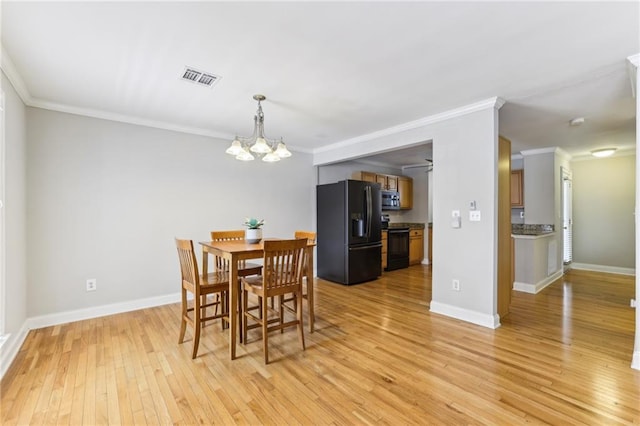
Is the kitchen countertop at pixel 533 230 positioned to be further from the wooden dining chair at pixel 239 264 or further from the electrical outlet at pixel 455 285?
the wooden dining chair at pixel 239 264

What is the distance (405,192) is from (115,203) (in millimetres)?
5930

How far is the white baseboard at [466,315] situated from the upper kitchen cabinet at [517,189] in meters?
3.75

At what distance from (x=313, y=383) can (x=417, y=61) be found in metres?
2.58

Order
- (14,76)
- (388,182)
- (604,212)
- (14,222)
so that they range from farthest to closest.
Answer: (388,182) < (604,212) < (14,222) < (14,76)

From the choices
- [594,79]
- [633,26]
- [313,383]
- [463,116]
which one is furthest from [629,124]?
[313,383]

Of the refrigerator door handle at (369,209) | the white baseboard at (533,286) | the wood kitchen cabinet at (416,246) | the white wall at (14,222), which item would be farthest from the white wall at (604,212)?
the white wall at (14,222)

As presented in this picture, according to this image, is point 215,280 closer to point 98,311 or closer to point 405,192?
point 98,311

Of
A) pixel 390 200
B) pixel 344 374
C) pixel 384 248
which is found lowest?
pixel 344 374

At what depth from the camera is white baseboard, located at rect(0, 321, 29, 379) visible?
7.31 feet

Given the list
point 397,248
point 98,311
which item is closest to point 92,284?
point 98,311

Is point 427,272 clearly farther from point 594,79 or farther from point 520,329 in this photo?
point 594,79

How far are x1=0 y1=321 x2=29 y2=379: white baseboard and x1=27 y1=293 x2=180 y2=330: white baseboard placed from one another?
30cm

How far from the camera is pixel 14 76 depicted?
2504mm

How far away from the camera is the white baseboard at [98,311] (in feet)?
10.3
